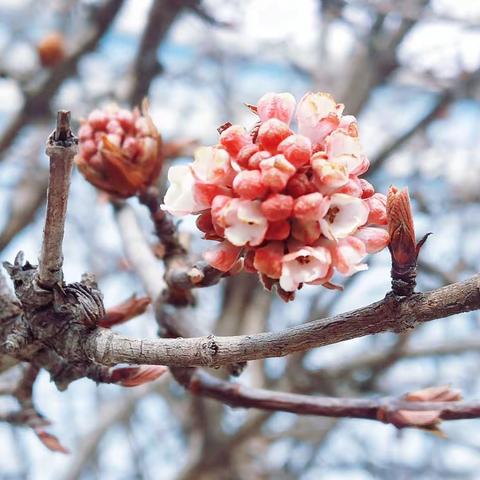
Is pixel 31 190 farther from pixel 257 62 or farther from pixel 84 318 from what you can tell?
pixel 257 62

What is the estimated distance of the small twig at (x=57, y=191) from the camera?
2.31ft

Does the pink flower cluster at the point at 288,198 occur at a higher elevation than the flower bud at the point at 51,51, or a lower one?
lower

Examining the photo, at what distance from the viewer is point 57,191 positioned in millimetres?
732

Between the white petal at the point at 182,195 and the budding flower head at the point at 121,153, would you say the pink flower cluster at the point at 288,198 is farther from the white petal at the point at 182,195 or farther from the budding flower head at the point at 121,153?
the budding flower head at the point at 121,153

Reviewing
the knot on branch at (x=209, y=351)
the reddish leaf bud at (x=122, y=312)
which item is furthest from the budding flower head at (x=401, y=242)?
the reddish leaf bud at (x=122, y=312)

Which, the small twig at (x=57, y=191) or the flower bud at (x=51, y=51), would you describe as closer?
the small twig at (x=57, y=191)

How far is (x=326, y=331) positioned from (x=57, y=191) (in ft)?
1.02

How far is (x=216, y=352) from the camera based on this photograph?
0.72 m

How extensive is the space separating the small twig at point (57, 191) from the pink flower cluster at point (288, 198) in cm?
12

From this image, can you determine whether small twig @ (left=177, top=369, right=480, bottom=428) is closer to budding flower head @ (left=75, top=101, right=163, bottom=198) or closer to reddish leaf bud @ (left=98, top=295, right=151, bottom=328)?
reddish leaf bud @ (left=98, top=295, right=151, bottom=328)

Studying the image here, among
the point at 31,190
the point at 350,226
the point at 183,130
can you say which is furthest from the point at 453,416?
the point at 183,130

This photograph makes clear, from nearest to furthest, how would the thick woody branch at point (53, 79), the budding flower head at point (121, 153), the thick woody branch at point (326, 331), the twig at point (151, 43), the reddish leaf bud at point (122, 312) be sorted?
the thick woody branch at point (326, 331) < the reddish leaf bud at point (122, 312) < the budding flower head at point (121, 153) < the twig at point (151, 43) < the thick woody branch at point (53, 79)

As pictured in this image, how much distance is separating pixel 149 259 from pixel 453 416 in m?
0.62

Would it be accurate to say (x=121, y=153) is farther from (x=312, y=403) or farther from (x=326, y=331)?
(x=326, y=331)
